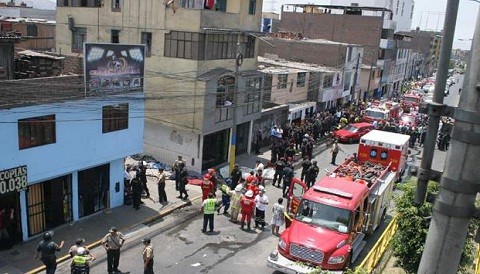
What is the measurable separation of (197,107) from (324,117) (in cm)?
1511

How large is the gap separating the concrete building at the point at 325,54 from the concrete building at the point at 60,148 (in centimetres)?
2754

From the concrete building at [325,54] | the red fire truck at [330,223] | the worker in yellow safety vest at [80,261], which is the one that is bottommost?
the worker in yellow safety vest at [80,261]

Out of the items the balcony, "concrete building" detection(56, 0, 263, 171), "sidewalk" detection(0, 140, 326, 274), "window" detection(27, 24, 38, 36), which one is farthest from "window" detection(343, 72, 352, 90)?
"sidewalk" detection(0, 140, 326, 274)

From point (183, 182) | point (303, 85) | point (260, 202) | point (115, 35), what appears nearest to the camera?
point (260, 202)

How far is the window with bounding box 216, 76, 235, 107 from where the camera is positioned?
80.6 feet

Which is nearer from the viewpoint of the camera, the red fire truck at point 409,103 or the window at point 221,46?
the window at point 221,46

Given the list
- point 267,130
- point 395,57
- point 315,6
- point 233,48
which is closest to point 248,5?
point 233,48

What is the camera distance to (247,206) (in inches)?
682

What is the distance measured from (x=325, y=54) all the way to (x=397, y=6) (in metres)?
71.1

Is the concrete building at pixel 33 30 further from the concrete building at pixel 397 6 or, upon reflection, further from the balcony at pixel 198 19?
the concrete building at pixel 397 6

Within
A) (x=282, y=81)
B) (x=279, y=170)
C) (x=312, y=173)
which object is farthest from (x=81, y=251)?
(x=282, y=81)

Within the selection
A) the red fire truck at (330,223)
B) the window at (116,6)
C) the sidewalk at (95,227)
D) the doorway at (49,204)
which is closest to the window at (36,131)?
the doorway at (49,204)

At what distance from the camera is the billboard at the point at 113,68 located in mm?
16203

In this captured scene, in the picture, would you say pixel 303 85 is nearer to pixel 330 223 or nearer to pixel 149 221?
pixel 149 221
